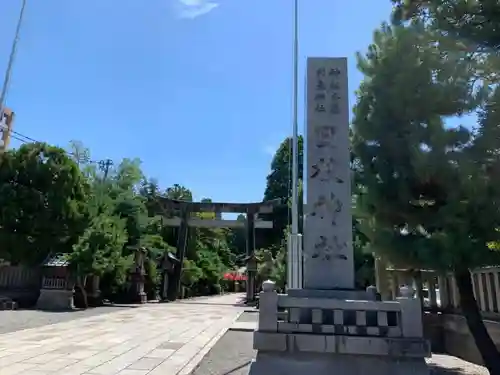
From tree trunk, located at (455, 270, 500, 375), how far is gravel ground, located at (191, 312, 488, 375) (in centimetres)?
67

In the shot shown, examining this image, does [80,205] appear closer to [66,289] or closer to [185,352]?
[66,289]

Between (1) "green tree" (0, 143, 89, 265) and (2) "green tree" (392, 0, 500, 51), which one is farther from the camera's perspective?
(1) "green tree" (0, 143, 89, 265)

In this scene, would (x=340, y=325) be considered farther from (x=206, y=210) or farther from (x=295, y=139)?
(x=206, y=210)

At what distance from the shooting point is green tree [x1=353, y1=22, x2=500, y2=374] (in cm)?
508

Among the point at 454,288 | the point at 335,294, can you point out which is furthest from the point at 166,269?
the point at 335,294

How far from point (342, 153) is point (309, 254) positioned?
1818mm

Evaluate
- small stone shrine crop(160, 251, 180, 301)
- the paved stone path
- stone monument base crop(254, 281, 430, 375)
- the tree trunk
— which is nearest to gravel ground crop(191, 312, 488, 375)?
the paved stone path

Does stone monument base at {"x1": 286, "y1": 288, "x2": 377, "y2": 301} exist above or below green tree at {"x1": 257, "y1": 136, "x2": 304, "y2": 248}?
below

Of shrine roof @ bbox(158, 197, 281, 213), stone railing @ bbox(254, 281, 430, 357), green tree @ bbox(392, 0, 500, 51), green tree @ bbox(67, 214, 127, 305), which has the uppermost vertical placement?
shrine roof @ bbox(158, 197, 281, 213)

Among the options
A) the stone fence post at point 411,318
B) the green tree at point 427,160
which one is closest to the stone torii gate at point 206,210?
the green tree at point 427,160

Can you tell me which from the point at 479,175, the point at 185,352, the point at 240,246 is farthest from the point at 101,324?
the point at 240,246

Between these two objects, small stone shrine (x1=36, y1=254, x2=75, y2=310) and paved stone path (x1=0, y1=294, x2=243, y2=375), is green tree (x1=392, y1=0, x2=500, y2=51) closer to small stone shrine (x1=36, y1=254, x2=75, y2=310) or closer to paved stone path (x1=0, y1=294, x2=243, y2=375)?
paved stone path (x1=0, y1=294, x2=243, y2=375)

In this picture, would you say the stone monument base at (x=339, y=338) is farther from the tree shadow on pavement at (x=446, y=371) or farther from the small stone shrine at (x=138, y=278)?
the small stone shrine at (x=138, y=278)

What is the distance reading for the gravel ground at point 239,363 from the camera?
19.6 ft
